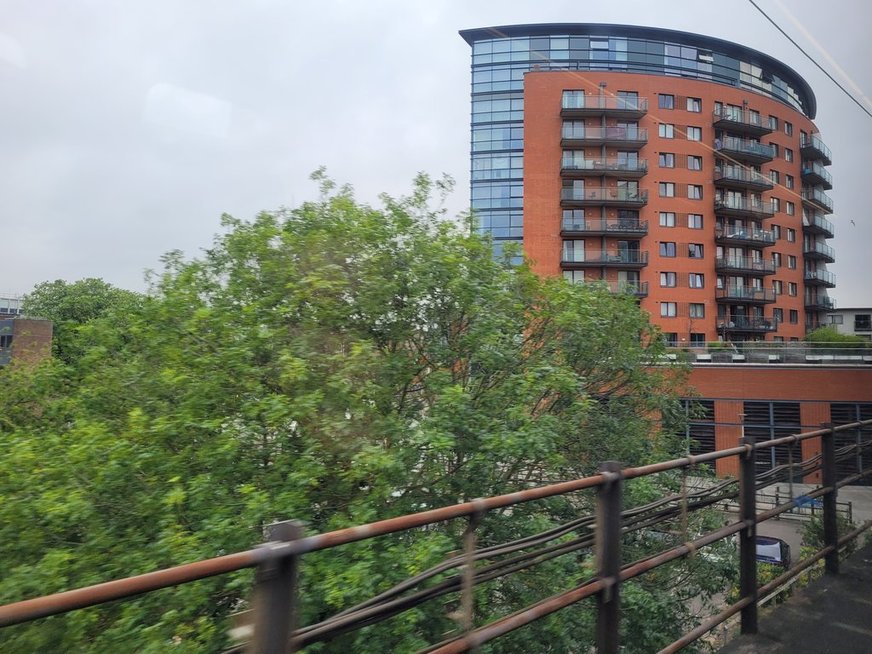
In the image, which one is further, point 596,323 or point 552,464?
point 596,323

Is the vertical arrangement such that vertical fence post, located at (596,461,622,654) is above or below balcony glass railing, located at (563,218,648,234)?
below

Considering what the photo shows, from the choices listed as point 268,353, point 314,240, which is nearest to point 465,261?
point 314,240

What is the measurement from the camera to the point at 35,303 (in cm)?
4847

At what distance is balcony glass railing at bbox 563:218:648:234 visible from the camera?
36.7 meters

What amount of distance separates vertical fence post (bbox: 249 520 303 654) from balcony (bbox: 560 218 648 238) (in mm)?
37073

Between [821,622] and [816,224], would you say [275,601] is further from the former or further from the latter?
[816,224]

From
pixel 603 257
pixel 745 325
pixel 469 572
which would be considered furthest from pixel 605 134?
pixel 469 572

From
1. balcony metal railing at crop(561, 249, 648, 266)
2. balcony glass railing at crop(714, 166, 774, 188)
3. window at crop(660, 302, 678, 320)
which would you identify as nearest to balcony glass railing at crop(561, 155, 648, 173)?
balcony metal railing at crop(561, 249, 648, 266)

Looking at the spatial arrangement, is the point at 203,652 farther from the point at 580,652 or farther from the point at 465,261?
the point at 465,261

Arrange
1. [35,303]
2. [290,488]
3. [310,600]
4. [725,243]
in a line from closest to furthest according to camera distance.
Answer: [310,600] → [290,488] → [725,243] → [35,303]

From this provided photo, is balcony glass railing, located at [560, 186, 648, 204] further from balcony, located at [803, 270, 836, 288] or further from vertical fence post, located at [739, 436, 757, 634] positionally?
vertical fence post, located at [739, 436, 757, 634]

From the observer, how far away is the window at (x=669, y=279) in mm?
37750

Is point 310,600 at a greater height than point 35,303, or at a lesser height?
lesser

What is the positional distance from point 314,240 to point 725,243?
3808cm
